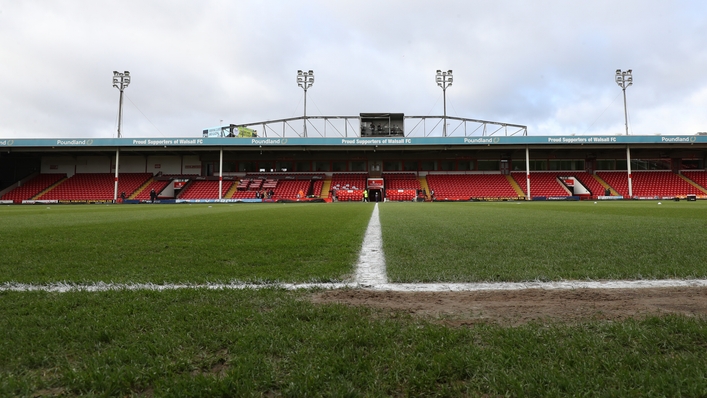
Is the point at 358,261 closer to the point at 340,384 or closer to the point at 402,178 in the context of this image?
the point at 340,384

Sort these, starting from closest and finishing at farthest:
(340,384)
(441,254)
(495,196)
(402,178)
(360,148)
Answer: (340,384) → (441,254) → (495,196) → (360,148) → (402,178)

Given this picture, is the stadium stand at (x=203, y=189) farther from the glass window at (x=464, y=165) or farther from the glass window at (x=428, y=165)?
the glass window at (x=464, y=165)

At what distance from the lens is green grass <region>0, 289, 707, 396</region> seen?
4.58 feet

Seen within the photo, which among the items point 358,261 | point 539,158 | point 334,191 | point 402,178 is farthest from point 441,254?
point 539,158

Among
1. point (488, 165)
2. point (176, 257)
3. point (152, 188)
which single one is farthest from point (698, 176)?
point (152, 188)

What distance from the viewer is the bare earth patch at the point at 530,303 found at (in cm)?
220

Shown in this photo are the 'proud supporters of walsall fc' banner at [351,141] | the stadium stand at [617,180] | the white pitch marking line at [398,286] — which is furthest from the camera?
the stadium stand at [617,180]

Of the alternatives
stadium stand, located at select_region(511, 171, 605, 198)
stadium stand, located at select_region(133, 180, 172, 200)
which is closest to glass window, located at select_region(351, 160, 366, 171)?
stadium stand, located at select_region(511, 171, 605, 198)

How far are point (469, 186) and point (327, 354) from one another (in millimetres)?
39173

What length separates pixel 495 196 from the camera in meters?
36.4

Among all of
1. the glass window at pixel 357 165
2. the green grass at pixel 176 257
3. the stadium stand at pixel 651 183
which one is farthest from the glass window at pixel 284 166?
the green grass at pixel 176 257

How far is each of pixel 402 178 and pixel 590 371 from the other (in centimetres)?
4065

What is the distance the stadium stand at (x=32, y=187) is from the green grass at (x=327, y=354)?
154 ft

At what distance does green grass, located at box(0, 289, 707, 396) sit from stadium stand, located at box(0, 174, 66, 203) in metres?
46.9
